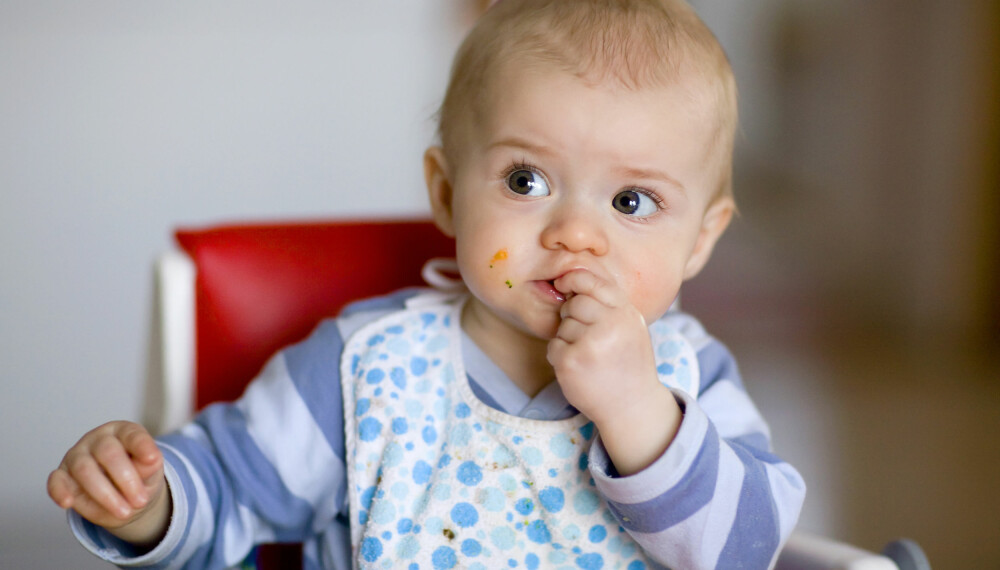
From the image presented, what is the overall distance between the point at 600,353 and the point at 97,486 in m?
0.37

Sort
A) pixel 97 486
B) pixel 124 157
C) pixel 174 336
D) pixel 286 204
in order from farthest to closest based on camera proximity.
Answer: pixel 286 204 < pixel 124 157 < pixel 174 336 < pixel 97 486

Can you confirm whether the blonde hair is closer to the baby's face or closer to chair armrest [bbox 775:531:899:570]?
the baby's face

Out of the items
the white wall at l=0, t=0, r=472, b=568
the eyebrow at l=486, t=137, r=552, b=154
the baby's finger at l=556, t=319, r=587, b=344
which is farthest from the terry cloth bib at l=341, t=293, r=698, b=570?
the white wall at l=0, t=0, r=472, b=568

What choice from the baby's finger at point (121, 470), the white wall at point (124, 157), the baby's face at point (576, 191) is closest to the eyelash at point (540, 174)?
the baby's face at point (576, 191)

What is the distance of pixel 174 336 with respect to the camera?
3.00ft

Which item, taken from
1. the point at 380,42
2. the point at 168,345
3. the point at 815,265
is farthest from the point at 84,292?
the point at 815,265

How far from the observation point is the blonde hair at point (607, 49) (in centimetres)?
71

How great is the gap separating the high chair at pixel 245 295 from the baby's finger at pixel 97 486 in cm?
27

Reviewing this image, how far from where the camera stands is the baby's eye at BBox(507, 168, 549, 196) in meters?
0.72

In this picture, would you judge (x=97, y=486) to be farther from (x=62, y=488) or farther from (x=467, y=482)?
(x=467, y=482)

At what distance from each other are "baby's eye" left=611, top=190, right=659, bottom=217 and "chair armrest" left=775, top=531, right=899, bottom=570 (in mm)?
298

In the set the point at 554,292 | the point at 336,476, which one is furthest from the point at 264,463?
the point at 554,292

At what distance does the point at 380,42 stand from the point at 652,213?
1.22 m

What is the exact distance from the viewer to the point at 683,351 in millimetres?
800
